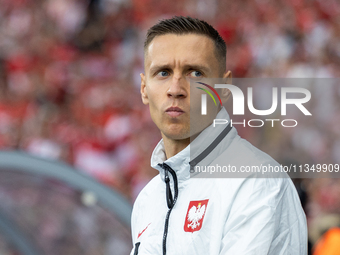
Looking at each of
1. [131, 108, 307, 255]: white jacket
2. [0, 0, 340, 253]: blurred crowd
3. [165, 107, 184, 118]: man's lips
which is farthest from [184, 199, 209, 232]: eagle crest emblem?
[0, 0, 340, 253]: blurred crowd

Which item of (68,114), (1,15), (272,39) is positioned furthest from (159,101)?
(1,15)

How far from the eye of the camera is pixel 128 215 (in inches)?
85.0

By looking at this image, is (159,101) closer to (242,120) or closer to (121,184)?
(242,120)

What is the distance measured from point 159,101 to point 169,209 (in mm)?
270

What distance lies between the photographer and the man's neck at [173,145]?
118 centimetres

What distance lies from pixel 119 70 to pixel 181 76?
3.62 m

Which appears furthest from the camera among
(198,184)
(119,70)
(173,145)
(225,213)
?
(119,70)

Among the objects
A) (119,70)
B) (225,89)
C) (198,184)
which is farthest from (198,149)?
(119,70)

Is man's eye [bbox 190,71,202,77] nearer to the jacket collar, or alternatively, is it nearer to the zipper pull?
the jacket collar

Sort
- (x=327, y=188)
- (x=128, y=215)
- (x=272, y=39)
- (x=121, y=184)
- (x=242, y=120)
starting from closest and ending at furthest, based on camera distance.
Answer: (x=128, y=215), (x=242, y=120), (x=327, y=188), (x=121, y=184), (x=272, y=39)

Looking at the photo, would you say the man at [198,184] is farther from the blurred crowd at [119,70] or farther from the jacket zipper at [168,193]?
the blurred crowd at [119,70]

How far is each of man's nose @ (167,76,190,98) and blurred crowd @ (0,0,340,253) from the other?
238cm

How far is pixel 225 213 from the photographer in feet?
3.12

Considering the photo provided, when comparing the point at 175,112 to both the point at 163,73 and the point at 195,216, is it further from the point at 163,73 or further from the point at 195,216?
the point at 195,216
